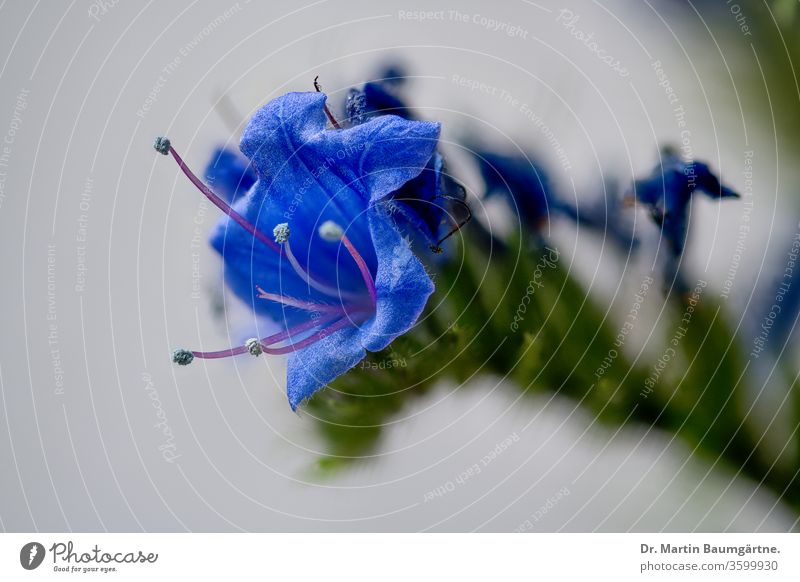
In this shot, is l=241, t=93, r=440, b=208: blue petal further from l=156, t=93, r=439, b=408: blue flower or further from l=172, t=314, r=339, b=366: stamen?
l=172, t=314, r=339, b=366: stamen

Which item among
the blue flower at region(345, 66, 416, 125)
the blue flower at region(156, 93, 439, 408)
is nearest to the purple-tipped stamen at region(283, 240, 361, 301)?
the blue flower at region(156, 93, 439, 408)

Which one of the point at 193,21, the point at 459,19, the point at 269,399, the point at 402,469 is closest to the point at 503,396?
the point at 402,469

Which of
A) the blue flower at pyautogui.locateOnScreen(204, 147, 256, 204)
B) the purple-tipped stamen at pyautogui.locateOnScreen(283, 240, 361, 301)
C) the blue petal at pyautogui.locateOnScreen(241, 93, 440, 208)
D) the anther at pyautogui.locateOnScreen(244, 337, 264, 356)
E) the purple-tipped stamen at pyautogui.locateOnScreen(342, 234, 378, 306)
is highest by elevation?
the blue petal at pyautogui.locateOnScreen(241, 93, 440, 208)

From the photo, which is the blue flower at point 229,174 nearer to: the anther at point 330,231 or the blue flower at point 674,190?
the anther at point 330,231

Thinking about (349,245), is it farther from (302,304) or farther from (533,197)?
(533,197)

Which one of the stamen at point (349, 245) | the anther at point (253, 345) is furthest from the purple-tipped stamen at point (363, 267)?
the anther at point (253, 345)
